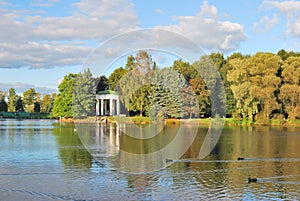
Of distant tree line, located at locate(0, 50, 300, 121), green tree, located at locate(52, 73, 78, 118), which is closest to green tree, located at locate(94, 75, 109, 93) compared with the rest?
green tree, located at locate(52, 73, 78, 118)

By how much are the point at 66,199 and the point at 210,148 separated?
15.9m

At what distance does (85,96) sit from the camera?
245 ft

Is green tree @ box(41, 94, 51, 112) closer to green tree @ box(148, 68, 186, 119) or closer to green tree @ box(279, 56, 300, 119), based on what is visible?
green tree @ box(148, 68, 186, 119)

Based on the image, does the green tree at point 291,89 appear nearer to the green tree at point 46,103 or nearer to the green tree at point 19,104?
the green tree at point 46,103

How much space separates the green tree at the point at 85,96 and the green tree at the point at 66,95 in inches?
249

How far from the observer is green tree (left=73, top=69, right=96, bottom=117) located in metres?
74.7

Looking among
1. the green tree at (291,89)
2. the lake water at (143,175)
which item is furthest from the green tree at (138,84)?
the lake water at (143,175)

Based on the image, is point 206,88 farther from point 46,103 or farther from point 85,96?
point 46,103

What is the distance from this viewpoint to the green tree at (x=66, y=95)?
83.9 meters

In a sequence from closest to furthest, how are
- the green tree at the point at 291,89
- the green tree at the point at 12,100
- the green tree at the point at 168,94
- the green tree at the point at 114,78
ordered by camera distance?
the green tree at the point at 291,89, the green tree at the point at 168,94, the green tree at the point at 114,78, the green tree at the point at 12,100

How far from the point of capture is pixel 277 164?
69.3 ft

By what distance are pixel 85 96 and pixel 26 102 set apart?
196ft

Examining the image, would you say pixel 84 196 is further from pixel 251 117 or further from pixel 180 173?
pixel 251 117

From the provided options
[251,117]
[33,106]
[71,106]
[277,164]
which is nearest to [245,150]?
[277,164]
